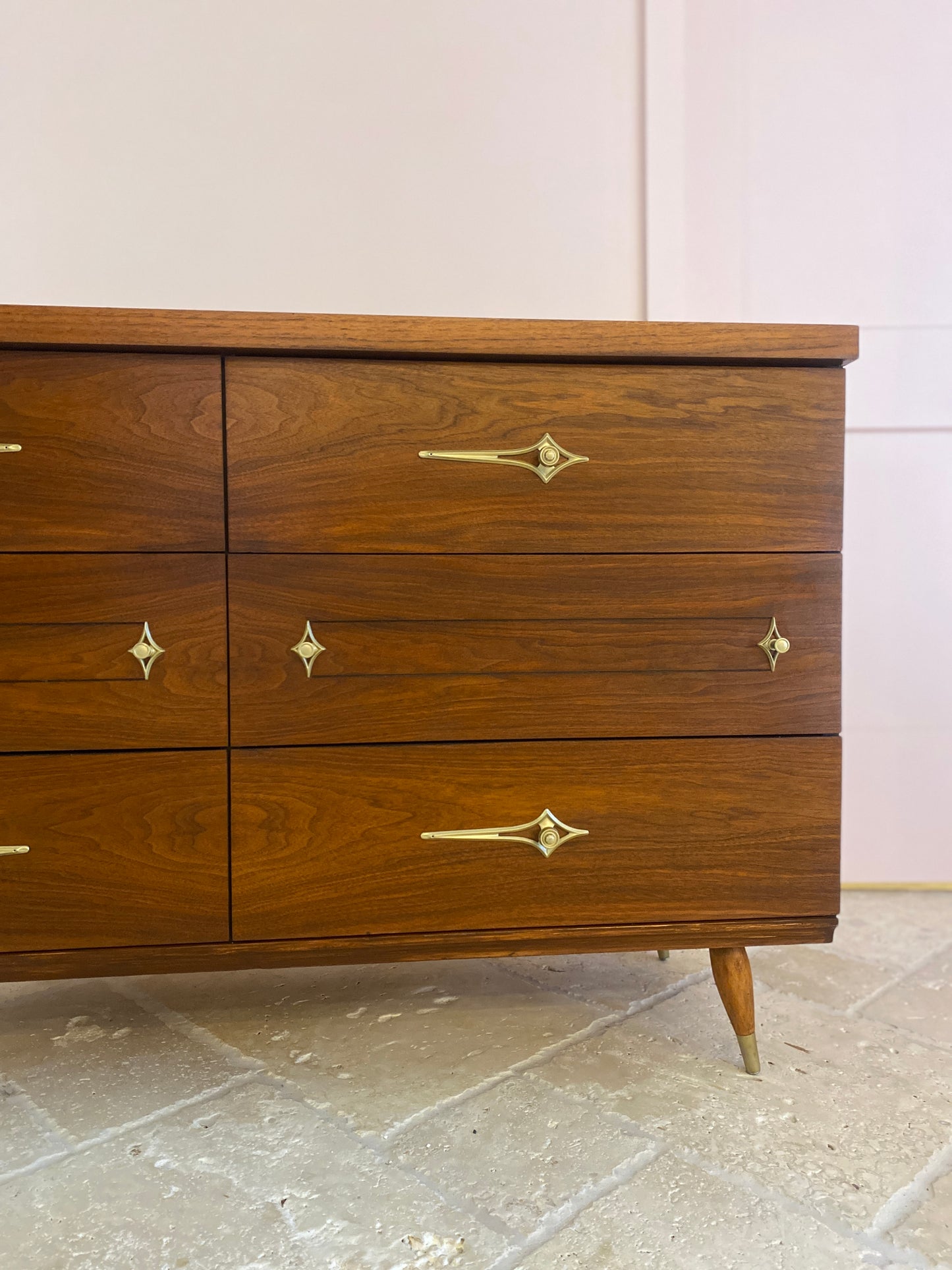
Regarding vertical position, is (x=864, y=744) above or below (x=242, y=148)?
below

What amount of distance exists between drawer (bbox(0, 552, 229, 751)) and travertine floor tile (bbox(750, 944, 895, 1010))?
3.00 feet

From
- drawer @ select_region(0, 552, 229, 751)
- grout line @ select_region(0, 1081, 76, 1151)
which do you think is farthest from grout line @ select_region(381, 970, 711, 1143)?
drawer @ select_region(0, 552, 229, 751)

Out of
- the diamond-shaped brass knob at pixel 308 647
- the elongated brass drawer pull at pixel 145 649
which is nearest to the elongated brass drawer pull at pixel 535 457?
the diamond-shaped brass knob at pixel 308 647

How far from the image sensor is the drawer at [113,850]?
2.99 feet

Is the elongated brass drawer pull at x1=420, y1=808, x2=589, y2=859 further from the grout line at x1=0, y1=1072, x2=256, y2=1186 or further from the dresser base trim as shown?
the grout line at x1=0, y1=1072, x2=256, y2=1186

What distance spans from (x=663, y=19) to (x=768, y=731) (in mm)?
1313

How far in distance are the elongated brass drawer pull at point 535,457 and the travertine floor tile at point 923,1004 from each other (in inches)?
33.3

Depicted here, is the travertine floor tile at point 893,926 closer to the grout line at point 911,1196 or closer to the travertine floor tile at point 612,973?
the travertine floor tile at point 612,973

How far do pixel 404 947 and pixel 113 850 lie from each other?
0.31 meters

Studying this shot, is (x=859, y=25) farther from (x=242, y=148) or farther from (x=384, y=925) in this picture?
(x=384, y=925)

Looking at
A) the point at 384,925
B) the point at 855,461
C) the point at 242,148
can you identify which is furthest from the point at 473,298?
the point at 384,925

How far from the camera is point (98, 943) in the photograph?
3.05ft

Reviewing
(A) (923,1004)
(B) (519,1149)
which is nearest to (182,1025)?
(B) (519,1149)

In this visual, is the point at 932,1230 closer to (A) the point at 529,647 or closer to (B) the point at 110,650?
(A) the point at 529,647
